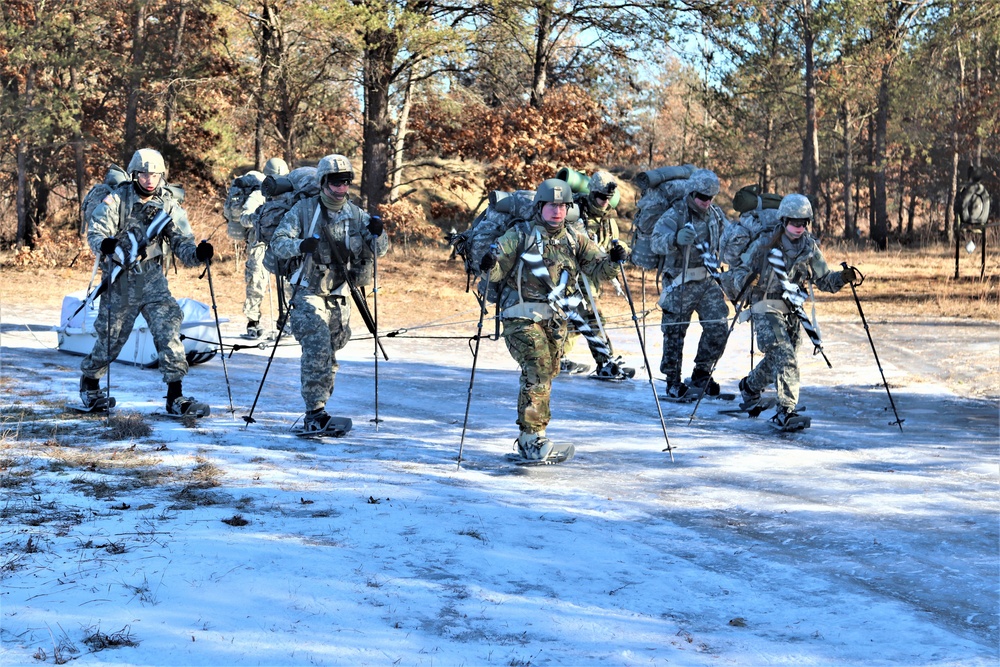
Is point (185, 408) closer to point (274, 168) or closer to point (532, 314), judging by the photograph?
point (532, 314)

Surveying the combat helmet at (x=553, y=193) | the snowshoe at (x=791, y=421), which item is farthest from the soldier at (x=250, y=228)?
the snowshoe at (x=791, y=421)

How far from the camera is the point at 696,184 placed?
10.7m

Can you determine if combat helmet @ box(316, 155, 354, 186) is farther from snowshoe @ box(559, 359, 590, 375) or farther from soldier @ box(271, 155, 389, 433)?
snowshoe @ box(559, 359, 590, 375)

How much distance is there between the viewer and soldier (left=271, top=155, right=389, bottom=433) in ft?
27.6

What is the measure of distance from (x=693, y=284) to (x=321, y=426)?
425 centimetres

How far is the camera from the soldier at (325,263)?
332 inches

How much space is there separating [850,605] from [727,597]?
0.60 meters

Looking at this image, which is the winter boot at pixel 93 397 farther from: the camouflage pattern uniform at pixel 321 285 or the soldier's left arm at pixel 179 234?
the camouflage pattern uniform at pixel 321 285

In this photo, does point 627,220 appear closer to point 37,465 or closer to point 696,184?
point 696,184

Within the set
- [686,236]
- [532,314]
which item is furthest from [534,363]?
[686,236]

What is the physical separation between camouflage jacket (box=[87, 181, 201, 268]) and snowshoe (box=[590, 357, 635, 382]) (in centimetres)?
485

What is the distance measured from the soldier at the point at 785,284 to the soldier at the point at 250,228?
6136mm

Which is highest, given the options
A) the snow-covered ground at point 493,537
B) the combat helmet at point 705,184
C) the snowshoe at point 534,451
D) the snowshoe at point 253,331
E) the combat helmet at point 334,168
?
the combat helmet at point 705,184

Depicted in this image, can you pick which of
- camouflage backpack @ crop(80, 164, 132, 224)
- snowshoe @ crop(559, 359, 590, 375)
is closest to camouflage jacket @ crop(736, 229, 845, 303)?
snowshoe @ crop(559, 359, 590, 375)
